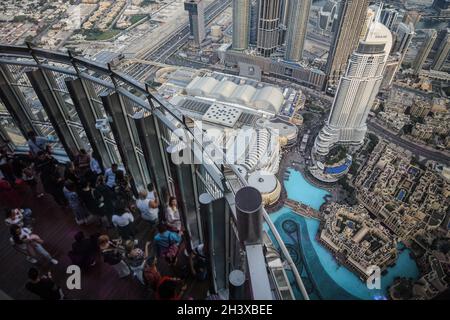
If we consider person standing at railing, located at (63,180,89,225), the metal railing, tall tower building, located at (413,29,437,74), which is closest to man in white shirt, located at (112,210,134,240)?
person standing at railing, located at (63,180,89,225)

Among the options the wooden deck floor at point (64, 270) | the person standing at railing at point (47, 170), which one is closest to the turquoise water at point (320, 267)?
the wooden deck floor at point (64, 270)

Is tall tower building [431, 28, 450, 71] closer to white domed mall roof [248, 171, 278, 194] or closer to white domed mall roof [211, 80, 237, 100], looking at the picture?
white domed mall roof [211, 80, 237, 100]

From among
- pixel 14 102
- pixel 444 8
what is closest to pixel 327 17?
pixel 444 8

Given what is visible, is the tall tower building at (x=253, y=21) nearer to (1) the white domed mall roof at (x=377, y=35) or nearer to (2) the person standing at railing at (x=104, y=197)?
(1) the white domed mall roof at (x=377, y=35)

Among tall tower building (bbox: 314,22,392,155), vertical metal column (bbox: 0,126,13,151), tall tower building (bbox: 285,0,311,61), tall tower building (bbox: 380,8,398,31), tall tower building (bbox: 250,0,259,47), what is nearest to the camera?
vertical metal column (bbox: 0,126,13,151)

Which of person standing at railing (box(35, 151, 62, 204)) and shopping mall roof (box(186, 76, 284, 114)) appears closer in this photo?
person standing at railing (box(35, 151, 62, 204))

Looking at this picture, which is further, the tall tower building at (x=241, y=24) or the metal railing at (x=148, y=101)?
the tall tower building at (x=241, y=24)
